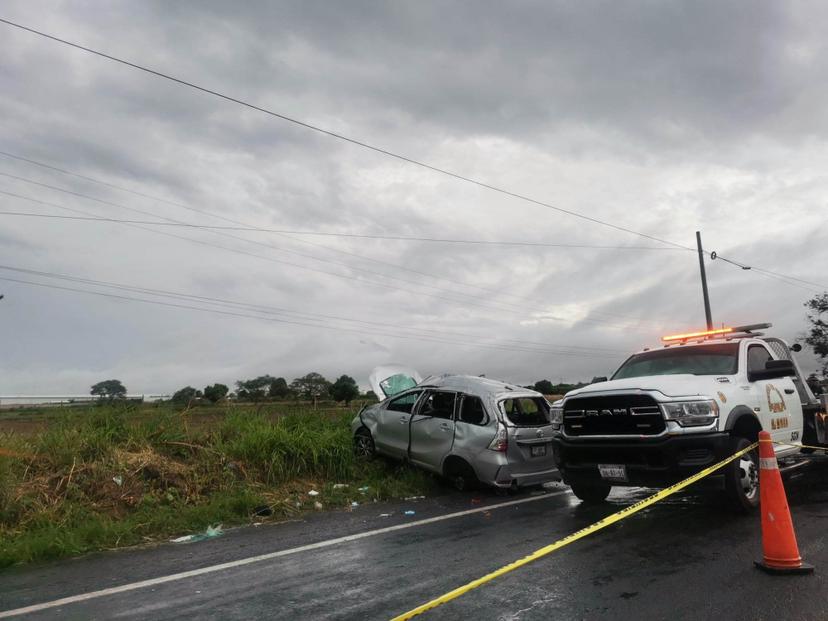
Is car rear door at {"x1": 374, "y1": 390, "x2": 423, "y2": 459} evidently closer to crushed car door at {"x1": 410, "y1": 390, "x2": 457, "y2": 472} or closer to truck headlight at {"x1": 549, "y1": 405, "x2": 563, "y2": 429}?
crushed car door at {"x1": 410, "y1": 390, "x2": 457, "y2": 472}

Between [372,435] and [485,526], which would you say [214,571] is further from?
[372,435]

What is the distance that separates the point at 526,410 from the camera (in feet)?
33.8

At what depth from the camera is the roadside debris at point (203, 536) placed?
706 cm

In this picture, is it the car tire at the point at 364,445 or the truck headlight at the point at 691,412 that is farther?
the car tire at the point at 364,445

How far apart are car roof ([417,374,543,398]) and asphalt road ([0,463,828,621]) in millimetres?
2210

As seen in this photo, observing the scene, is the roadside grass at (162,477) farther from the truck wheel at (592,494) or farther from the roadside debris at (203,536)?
the truck wheel at (592,494)

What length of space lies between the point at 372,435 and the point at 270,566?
5.69 m

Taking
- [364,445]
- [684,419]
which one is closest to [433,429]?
[364,445]

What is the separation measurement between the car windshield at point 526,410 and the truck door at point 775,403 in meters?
3.06

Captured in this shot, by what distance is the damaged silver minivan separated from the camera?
9000mm

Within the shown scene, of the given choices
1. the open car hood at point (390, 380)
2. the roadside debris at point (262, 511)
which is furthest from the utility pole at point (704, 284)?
the roadside debris at point (262, 511)

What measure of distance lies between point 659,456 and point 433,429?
4.10 meters

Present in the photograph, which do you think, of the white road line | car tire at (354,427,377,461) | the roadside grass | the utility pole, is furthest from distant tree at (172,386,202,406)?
the utility pole

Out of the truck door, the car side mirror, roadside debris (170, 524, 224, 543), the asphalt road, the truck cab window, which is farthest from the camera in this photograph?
the truck cab window
